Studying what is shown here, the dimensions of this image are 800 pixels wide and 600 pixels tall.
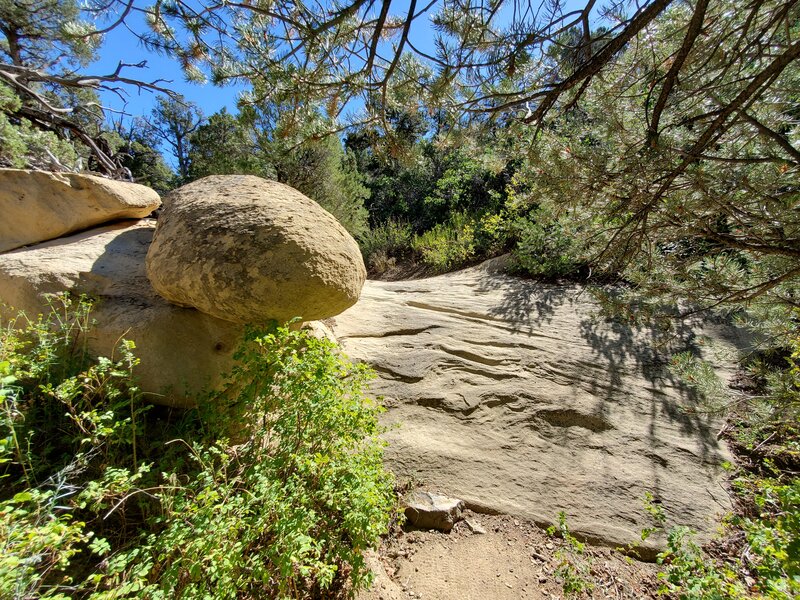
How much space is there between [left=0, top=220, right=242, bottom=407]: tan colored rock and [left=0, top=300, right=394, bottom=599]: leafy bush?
163 millimetres

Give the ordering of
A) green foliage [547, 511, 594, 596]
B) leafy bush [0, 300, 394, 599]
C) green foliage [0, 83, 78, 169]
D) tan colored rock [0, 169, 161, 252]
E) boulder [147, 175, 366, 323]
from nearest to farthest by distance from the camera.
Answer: leafy bush [0, 300, 394, 599] → green foliage [547, 511, 594, 596] → boulder [147, 175, 366, 323] → green foliage [0, 83, 78, 169] → tan colored rock [0, 169, 161, 252]

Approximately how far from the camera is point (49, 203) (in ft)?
10.3

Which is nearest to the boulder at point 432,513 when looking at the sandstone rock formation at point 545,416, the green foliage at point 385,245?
the sandstone rock formation at point 545,416

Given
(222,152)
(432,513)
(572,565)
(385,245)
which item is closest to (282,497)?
(432,513)

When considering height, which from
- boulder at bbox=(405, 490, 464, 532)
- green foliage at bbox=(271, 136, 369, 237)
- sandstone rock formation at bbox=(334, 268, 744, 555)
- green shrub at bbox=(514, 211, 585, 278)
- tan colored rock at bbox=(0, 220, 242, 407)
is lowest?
boulder at bbox=(405, 490, 464, 532)

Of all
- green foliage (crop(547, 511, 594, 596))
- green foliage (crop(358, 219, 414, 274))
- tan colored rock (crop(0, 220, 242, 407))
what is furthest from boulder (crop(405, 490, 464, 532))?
green foliage (crop(358, 219, 414, 274))

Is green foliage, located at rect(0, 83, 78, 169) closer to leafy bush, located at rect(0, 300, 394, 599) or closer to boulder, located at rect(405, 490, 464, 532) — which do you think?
leafy bush, located at rect(0, 300, 394, 599)

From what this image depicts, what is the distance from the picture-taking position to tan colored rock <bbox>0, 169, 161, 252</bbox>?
3.06 metres

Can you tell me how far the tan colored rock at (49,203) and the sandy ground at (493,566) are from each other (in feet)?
13.0

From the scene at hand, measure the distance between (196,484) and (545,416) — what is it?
2.81 meters

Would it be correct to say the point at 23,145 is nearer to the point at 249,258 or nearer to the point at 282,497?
the point at 249,258

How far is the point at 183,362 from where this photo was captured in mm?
2477

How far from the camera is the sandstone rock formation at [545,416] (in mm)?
2578

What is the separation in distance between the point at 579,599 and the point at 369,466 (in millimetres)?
1471
